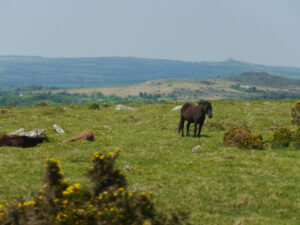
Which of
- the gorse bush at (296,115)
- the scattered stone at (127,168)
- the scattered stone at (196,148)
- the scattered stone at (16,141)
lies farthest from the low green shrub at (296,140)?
the scattered stone at (16,141)

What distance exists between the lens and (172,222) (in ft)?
20.1

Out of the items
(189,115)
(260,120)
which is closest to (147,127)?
(189,115)

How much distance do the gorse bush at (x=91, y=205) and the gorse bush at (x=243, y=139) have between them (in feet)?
54.2

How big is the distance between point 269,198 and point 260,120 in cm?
2390

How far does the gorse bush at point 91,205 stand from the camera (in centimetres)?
616

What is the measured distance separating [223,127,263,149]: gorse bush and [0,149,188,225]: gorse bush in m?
16.5

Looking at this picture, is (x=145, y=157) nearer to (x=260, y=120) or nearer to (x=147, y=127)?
(x=147, y=127)

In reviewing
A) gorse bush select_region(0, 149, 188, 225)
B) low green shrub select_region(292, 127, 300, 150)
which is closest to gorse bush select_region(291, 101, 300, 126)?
low green shrub select_region(292, 127, 300, 150)

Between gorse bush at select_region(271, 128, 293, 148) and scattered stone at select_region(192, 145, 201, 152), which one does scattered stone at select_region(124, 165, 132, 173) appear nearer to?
scattered stone at select_region(192, 145, 201, 152)

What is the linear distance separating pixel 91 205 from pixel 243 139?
17.5 metres

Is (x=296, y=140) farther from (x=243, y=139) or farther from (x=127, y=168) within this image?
(x=127, y=168)

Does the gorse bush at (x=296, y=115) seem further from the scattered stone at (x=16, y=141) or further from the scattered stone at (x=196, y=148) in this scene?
the scattered stone at (x=16, y=141)

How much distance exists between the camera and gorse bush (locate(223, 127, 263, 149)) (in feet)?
72.3

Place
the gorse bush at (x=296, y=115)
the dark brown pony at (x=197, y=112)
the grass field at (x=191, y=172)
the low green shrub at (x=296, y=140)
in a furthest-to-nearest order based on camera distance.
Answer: the gorse bush at (x=296, y=115)
the dark brown pony at (x=197, y=112)
the low green shrub at (x=296, y=140)
the grass field at (x=191, y=172)
